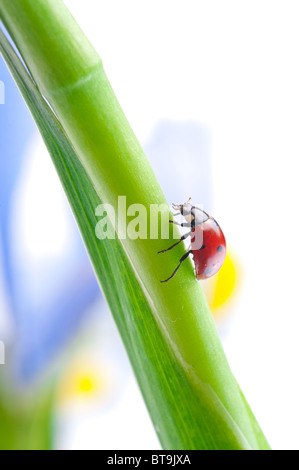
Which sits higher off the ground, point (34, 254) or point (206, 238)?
point (206, 238)

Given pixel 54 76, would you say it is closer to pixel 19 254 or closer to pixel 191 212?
pixel 191 212

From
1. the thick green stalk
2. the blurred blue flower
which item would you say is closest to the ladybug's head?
the thick green stalk

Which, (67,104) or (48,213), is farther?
(48,213)

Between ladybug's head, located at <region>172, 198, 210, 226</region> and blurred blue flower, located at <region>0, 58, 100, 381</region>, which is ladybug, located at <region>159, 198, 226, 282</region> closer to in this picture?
ladybug's head, located at <region>172, 198, 210, 226</region>

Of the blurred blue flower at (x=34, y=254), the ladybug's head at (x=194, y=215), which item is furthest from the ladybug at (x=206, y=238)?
the blurred blue flower at (x=34, y=254)

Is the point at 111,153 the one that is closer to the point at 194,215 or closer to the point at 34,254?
the point at 194,215

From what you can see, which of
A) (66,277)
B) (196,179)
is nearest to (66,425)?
(66,277)

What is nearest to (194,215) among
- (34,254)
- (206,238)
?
(206,238)
